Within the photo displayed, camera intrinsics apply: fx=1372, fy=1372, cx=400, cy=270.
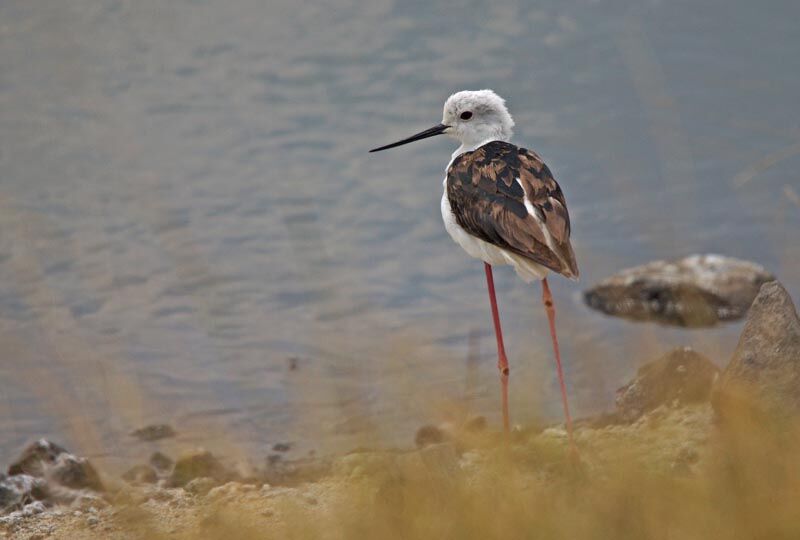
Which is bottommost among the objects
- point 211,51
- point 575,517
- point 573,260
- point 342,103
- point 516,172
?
point 575,517

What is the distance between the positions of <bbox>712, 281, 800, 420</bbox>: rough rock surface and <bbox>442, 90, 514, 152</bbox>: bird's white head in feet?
5.59

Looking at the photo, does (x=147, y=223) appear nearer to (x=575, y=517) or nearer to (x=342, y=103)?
(x=342, y=103)

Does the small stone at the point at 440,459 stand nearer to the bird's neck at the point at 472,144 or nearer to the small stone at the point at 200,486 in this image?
the small stone at the point at 200,486

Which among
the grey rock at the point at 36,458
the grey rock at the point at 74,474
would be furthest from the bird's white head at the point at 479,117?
the grey rock at the point at 36,458

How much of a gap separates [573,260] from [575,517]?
7.01 feet

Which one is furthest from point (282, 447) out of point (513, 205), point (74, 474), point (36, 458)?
point (513, 205)

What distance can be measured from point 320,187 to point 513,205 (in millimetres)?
5839

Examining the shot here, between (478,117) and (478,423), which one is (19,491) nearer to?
(478,423)

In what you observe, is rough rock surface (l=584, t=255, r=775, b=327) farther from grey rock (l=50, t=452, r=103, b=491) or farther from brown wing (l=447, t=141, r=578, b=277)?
grey rock (l=50, t=452, r=103, b=491)

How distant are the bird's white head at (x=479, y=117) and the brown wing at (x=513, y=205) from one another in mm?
305

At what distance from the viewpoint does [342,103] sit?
43.4 ft

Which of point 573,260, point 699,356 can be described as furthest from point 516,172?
point 699,356

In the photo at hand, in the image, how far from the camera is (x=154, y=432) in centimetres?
857

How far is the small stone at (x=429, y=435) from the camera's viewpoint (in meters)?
7.67
